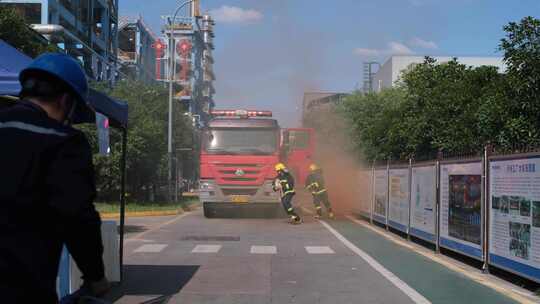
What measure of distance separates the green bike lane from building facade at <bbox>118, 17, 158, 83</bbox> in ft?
203

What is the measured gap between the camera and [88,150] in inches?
97.0

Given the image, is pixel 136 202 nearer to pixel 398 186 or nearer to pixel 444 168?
pixel 398 186

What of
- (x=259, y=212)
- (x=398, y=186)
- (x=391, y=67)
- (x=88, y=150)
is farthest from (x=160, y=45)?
(x=88, y=150)

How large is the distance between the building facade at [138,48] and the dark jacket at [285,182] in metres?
55.1

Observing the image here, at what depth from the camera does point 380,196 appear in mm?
18703

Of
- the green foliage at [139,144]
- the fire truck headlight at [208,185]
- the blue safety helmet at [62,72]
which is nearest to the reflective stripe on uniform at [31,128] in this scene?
the blue safety helmet at [62,72]

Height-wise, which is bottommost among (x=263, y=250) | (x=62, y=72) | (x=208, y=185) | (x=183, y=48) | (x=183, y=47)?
(x=263, y=250)

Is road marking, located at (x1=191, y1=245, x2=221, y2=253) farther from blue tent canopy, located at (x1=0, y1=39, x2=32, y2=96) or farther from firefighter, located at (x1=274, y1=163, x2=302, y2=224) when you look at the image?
blue tent canopy, located at (x1=0, y1=39, x2=32, y2=96)

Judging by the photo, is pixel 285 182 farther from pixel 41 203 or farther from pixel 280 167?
pixel 41 203

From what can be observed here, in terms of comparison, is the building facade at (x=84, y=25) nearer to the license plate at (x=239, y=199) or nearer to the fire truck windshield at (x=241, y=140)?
the fire truck windshield at (x=241, y=140)

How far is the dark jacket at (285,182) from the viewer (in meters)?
19.4

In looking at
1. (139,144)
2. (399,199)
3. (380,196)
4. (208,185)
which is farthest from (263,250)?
(139,144)

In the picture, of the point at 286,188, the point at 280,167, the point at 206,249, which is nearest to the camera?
the point at 206,249

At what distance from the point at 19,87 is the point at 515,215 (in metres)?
6.72
